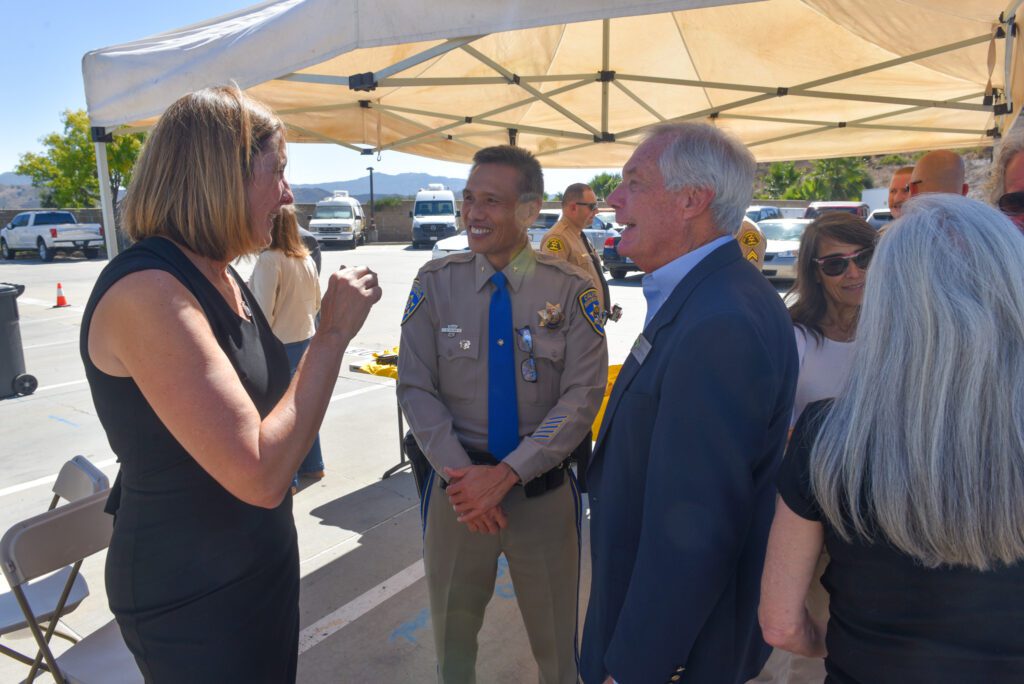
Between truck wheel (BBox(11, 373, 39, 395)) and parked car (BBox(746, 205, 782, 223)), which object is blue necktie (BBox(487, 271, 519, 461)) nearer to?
truck wheel (BBox(11, 373, 39, 395))

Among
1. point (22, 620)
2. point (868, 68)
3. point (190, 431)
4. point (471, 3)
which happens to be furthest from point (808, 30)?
point (22, 620)

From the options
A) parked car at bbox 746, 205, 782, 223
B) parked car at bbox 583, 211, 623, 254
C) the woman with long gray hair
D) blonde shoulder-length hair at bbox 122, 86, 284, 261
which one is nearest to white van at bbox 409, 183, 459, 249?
parked car at bbox 583, 211, 623, 254

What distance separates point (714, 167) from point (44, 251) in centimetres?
2667

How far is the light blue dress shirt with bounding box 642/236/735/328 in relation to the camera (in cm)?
145

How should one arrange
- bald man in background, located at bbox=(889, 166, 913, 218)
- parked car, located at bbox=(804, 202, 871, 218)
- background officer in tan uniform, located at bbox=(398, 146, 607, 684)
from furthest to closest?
parked car, located at bbox=(804, 202, 871, 218), bald man in background, located at bbox=(889, 166, 913, 218), background officer in tan uniform, located at bbox=(398, 146, 607, 684)

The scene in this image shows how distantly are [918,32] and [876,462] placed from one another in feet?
10.8

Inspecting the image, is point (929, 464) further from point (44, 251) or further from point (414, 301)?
point (44, 251)

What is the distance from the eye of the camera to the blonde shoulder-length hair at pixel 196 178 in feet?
4.25

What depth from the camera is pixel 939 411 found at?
0.93 m

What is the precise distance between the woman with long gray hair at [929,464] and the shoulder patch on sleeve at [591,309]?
3.93 feet

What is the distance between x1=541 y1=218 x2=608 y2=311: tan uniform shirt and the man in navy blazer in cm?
305

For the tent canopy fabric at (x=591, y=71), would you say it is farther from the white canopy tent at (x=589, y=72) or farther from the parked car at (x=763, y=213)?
the parked car at (x=763, y=213)

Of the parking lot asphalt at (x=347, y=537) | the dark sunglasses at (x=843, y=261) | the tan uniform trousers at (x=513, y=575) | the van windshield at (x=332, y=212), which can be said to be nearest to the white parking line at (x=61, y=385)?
the parking lot asphalt at (x=347, y=537)

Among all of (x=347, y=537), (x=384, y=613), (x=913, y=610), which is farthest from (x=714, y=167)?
(x=347, y=537)
